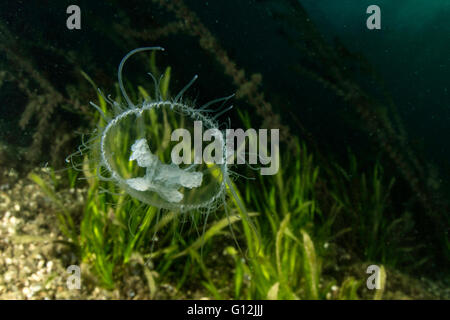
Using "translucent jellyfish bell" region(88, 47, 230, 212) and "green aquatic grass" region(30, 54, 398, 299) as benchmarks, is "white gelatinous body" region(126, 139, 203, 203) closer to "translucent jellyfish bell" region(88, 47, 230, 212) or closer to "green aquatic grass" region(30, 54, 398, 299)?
"translucent jellyfish bell" region(88, 47, 230, 212)

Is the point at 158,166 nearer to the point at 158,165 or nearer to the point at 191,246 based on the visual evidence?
the point at 158,165

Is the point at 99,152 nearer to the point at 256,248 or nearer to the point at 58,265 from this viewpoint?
the point at 58,265

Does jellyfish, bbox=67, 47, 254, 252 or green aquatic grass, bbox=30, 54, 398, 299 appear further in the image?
green aquatic grass, bbox=30, 54, 398, 299

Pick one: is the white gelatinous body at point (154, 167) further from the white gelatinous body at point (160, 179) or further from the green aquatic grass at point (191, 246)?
the green aquatic grass at point (191, 246)

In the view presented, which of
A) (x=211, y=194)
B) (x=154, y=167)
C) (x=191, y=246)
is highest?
(x=154, y=167)

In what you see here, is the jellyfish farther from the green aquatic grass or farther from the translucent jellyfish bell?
the green aquatic grass

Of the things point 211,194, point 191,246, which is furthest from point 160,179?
point 191,246

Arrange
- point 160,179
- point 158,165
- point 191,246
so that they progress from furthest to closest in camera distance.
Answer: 1. point 191,246
2. point 158,165
3. point 160,179

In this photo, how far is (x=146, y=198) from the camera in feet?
7.39

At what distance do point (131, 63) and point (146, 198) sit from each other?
2.20 m

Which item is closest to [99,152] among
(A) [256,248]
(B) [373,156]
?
(A) [256,248]

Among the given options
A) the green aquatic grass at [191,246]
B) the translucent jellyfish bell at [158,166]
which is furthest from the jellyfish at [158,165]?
the green aquatic grass at [191,246]

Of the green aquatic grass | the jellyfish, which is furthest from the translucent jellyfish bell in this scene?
the green aquatic grass

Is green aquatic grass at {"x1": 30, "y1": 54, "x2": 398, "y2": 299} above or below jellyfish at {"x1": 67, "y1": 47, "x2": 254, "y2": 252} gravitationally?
below
